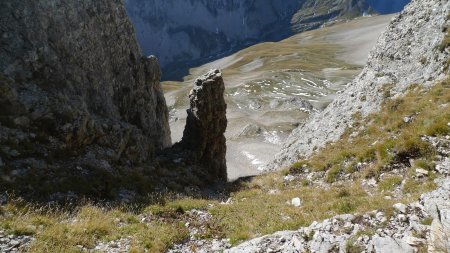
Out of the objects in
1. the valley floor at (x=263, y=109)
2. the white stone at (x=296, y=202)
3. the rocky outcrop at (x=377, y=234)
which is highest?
the rocky outcrop at (x=377, y=234)

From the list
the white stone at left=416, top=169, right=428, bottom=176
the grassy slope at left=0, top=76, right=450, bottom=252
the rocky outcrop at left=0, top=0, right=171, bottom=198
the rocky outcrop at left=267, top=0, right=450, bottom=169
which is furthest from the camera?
the rocky outcrop at left=267, top=0, right=450, bottom=169

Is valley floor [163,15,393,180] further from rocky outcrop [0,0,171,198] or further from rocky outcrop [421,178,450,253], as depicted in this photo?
rocky outcrop [421,178,450,253]

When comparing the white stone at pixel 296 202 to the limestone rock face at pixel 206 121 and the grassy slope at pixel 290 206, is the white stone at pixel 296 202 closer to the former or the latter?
the grassy slope at pixel 290 206

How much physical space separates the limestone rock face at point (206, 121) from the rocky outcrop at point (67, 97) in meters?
4.67

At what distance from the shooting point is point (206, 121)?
4128 cm

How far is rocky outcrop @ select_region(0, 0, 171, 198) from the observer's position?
2300 cm

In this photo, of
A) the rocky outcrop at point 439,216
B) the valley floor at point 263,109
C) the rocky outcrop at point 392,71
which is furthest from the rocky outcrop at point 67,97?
the valley floor at point 263,109

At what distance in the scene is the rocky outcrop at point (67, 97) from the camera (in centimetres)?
2300

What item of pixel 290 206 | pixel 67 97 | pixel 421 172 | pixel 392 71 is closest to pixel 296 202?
pixel 290 206

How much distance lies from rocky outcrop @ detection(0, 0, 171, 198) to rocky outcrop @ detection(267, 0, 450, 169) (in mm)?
16484

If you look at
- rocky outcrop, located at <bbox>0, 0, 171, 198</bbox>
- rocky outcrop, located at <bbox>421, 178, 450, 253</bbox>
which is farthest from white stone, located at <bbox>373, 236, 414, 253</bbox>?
rocky outcrop, located at <bbox>0, 0, 171, 198</bbox>

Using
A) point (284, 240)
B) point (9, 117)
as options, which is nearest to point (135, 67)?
point (9, 117)

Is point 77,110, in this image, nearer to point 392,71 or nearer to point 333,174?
point 333,174

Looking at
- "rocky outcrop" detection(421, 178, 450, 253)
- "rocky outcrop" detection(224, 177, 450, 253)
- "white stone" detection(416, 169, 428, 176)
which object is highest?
"rocky outcrop" detection(421, 178, 450, 253)
